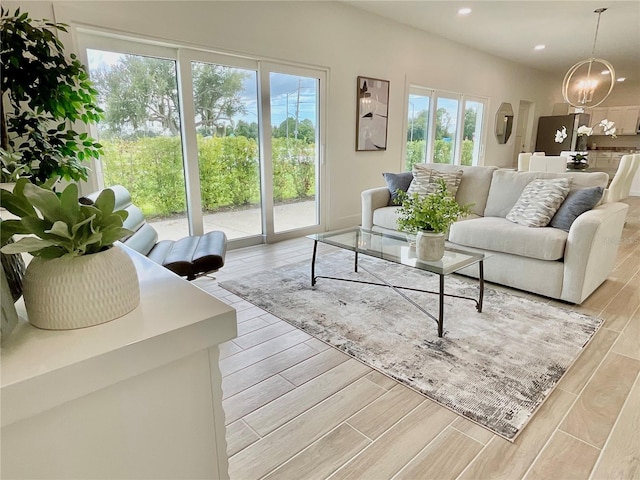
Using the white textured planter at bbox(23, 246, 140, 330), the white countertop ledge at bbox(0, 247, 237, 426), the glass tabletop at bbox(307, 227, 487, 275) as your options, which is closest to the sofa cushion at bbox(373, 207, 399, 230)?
the glass tabletop at bbox(307, 227, 487, 275)

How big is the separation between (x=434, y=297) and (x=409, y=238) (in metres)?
0.54

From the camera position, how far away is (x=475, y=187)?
12.4ft

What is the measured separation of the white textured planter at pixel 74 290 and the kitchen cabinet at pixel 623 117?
11.0 meters

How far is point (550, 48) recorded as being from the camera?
6.55 meters

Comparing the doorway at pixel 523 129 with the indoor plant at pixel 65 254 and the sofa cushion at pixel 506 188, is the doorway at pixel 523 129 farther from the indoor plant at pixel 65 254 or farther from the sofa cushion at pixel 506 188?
the indoor plant at pixel 65 254

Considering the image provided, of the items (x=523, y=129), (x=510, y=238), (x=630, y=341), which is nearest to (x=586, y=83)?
(x=510, y=238)

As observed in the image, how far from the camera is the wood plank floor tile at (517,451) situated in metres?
A: 1.37

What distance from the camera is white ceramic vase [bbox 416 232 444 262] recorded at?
2.44m

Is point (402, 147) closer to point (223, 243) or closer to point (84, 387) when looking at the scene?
point (223, 243)

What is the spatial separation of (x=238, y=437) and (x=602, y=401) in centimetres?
167

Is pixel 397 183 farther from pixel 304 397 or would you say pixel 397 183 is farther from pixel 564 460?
pixel 564 460

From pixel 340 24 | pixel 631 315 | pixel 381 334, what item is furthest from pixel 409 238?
pixel 340 24

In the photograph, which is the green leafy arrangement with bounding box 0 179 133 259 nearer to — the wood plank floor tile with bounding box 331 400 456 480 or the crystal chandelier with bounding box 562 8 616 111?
the wood plank floor tile with bounding box 331 400 456 480

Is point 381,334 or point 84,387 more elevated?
point 84,387
